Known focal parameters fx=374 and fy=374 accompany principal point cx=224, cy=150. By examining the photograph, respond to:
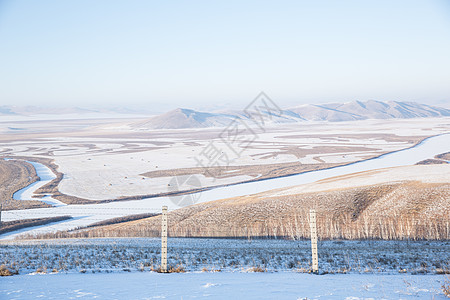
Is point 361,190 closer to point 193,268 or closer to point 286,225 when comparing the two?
point 286,225

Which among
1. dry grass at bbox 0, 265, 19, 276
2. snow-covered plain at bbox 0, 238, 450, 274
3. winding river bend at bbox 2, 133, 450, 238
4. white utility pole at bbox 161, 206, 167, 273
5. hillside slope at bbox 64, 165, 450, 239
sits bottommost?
winding river bend at bbox 2, 133, 450, 238

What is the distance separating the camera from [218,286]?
27.8 ft

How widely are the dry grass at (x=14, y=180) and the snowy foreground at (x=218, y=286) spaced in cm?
3909

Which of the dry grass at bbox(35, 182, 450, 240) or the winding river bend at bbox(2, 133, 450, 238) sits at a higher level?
the dry grass at bbox(35, 182, 450, 240)

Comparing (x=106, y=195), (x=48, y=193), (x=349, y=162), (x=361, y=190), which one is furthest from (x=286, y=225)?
(x=349, y=162)

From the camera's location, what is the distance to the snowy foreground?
25.2 ft

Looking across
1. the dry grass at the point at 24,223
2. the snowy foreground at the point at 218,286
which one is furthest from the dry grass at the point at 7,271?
the dry grass at the point at 24,223

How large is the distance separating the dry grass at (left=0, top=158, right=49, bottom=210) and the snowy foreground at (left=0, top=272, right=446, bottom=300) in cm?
3909

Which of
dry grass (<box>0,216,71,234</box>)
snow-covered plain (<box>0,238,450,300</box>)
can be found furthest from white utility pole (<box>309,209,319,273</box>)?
dry grass (<box>0,216,71,234</box>)

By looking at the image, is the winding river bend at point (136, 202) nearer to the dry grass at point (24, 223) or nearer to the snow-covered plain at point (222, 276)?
the dry grass at point (24, 223)

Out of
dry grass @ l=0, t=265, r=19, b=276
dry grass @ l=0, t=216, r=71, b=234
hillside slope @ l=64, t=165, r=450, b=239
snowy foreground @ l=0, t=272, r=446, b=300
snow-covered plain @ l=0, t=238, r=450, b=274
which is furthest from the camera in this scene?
dry grass @ l=0, t=216, r=71, b=234

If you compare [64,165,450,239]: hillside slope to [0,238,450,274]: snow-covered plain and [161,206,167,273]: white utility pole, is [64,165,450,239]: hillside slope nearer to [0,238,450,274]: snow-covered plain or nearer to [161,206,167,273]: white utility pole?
[0,238,450,274]: snow-covered plain

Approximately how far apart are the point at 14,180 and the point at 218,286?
210ft

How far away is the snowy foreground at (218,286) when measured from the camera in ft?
25.2
